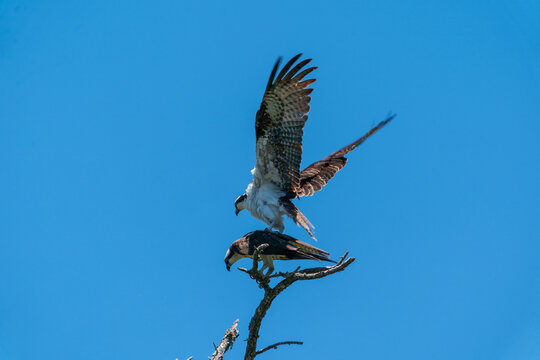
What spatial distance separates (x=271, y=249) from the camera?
6754 millimetres

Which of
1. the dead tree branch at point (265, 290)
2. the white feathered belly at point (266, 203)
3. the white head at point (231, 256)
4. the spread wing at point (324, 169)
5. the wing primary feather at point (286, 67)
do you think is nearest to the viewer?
the dead tree branch at point (265, 290)

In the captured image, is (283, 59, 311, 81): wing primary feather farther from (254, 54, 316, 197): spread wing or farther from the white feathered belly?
the white feathered belly

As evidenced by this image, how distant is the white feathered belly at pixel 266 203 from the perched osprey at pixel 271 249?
0.81 metres

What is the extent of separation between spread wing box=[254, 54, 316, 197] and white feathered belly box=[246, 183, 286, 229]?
246 millimetres

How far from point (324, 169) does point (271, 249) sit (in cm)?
347

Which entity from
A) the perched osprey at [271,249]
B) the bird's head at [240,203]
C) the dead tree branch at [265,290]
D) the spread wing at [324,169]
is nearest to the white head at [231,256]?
the perched osprey at [271,249]

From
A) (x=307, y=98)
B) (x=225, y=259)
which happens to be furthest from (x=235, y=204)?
(x=307, y=98)

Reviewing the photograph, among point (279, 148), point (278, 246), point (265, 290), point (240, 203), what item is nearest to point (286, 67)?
point (279, 148)

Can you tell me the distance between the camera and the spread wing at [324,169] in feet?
30.9

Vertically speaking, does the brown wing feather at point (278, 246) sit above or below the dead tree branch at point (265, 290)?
above

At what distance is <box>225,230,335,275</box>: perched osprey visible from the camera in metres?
6.66

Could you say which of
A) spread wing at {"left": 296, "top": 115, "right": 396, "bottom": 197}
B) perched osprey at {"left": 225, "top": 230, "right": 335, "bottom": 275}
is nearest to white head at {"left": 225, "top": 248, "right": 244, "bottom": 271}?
perched osprey at {"left": 225, "top": 230, "right": 335, "bottom": 275}

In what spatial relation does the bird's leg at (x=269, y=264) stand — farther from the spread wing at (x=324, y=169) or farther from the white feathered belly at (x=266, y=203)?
the spread wing at (x=324, y=169)

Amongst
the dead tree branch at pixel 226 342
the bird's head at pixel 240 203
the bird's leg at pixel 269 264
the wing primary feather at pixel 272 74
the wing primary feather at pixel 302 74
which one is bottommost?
the dead tree branch at pixel 226 342
